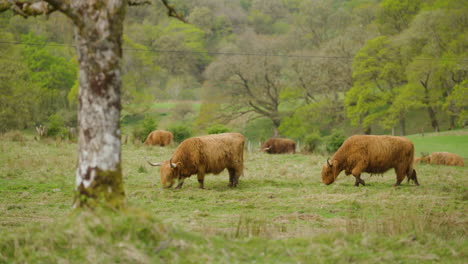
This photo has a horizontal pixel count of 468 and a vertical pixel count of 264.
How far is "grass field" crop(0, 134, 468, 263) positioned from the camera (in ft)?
18.6

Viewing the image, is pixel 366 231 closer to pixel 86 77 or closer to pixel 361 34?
pixel 86 77

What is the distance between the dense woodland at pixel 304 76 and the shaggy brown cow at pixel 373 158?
16.5 metres

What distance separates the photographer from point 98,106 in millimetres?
6289

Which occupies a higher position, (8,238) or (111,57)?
(111,57)

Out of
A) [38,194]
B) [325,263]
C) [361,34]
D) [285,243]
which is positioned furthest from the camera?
[361,34]

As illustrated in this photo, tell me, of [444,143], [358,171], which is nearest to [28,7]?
[358,171]

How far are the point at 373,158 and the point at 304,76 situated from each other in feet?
134

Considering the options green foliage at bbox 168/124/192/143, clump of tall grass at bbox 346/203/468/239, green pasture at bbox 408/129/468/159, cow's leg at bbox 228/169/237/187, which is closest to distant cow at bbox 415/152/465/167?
green pasture at bbox 408/129/468/159

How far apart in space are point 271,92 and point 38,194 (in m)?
47.8

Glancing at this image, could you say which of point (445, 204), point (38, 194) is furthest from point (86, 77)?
point (445, 204)

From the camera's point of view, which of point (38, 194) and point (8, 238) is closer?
point (8, 238)

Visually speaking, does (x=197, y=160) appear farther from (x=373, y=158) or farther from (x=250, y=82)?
(x=250, y=82)

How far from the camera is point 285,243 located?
625cm

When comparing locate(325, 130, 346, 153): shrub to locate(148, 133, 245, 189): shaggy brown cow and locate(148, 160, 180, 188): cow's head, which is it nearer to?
locate(148, 133, 245, 189): shaggy brown cow
